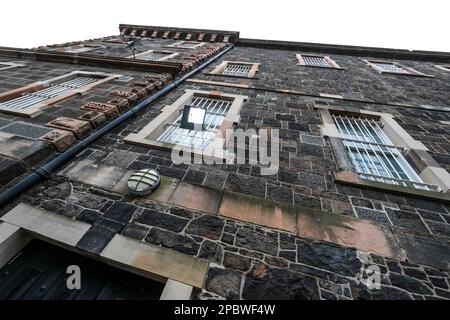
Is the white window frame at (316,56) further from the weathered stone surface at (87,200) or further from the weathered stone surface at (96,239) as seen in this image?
the weathered stone surface at (96,239)

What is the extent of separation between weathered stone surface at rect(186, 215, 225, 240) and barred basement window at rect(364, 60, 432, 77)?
10756 millimetres

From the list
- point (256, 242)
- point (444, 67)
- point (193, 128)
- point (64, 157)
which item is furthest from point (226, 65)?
point (444, 67)

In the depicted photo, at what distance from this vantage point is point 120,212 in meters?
3.35

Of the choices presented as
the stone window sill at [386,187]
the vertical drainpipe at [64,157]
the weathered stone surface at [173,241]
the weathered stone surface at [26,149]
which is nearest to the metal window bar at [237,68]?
the vertical drainpipe at [64,157]

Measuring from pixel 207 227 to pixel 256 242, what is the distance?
30.6 inches

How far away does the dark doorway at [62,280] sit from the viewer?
270cm

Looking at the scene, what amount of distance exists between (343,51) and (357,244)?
13.1 m

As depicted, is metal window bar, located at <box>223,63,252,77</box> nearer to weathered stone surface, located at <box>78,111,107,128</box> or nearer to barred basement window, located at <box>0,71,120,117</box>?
barred basement window, located at <box>0,71,120,117</box>

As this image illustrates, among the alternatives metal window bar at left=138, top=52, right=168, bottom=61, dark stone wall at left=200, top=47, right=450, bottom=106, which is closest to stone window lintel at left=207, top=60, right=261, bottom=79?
dark stone wall at left=200, top=47, right=450, bottom=106

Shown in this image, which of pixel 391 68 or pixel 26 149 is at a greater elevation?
pixel 391 68

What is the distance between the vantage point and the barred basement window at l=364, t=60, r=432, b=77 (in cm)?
934

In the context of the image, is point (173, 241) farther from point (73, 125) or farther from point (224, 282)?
point (73, 125)

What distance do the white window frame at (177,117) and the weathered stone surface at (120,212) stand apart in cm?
161

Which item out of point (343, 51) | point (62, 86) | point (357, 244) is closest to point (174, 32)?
point (62, 86)
